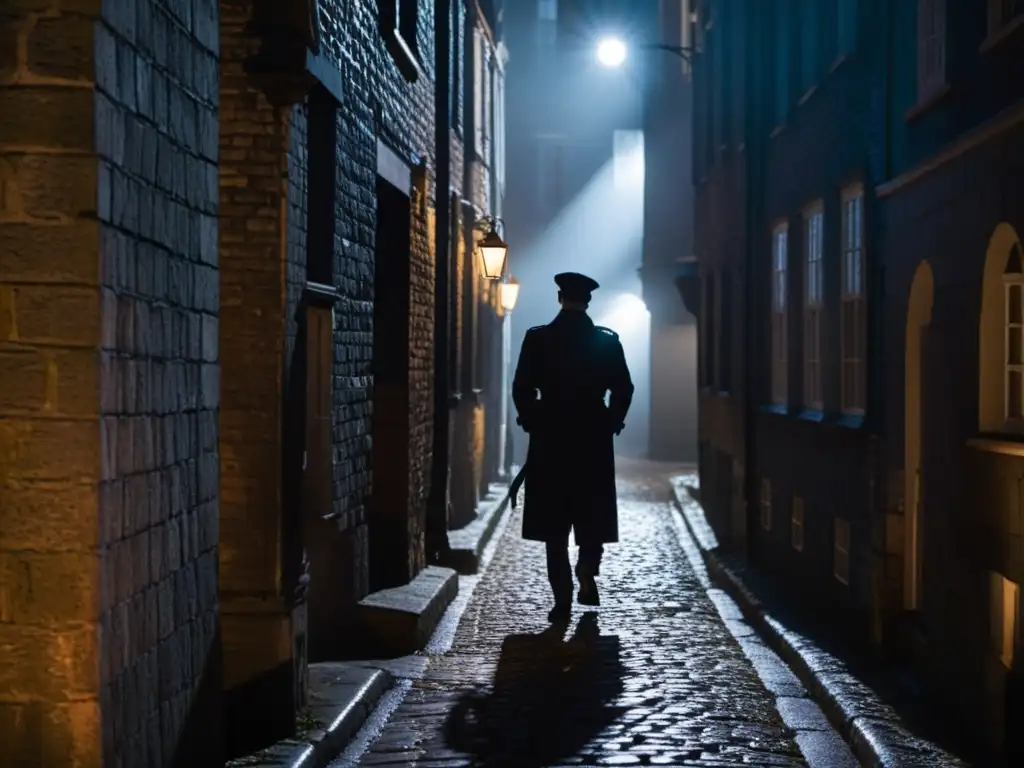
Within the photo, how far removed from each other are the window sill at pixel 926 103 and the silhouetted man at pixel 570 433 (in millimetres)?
2260

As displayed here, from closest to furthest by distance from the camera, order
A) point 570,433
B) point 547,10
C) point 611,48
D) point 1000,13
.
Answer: point 1000,13 < point 570,433 < point 611,48 < point 547,10

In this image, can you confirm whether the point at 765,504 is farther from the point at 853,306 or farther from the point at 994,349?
the point at 994,349

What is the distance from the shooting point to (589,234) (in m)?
50.2

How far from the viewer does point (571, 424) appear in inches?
436

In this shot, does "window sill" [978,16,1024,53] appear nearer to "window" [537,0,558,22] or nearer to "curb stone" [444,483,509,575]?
"curb stone" [444,483,509,575]

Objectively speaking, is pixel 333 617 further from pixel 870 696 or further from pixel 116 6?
pixel 116 6

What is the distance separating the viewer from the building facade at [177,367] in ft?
16.4

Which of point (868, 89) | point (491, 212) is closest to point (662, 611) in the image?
point (868, 89)

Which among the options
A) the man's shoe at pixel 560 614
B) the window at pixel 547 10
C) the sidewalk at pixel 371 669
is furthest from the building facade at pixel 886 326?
the window at pixel 547 10

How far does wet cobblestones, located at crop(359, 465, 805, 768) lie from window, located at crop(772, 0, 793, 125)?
16.9 ft

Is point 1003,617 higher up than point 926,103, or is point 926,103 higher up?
point 926,103

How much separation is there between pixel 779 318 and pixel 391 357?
5233 millimetres

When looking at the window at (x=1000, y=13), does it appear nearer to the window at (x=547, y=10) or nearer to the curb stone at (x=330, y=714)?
the curb stone at (x=330, y=714)

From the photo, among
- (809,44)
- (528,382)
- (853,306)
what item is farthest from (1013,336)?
(809,44)
